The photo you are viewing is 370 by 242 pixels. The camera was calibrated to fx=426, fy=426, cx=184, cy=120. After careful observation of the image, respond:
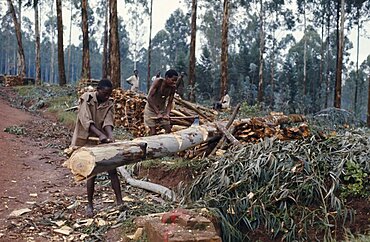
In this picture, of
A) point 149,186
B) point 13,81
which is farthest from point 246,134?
point 13,81

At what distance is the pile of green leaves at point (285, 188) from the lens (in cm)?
441

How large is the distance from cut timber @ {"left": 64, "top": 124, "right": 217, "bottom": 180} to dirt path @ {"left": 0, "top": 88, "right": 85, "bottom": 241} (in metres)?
0.84

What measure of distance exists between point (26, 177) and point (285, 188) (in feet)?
12.3

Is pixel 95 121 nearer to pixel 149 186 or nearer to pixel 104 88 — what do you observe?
pixel 104 88

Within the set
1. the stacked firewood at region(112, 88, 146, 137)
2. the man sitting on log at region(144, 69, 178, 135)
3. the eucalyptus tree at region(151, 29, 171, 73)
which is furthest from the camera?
the eucalyptus tree at region(151, 29, 171, 73)

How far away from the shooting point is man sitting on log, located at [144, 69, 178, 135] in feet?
20.7

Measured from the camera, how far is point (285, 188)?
4621 millimetres

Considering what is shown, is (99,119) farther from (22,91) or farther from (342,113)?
(22,91)

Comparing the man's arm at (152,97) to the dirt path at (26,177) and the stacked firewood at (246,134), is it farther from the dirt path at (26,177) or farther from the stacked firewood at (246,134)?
the dirt path at (26,177)

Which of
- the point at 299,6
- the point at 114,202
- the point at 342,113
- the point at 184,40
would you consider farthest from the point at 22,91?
the point at 184,40

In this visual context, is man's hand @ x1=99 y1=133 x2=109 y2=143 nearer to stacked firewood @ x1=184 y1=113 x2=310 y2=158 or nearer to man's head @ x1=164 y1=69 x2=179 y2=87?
man's head @ x1=164 y1=69 x2=179 y2=87

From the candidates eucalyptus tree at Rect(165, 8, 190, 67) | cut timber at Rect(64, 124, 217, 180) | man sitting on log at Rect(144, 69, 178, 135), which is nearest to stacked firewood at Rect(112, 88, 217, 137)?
man sitting on log at Rect(144, 69, 178, 135)

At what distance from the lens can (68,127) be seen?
1133 centimetres

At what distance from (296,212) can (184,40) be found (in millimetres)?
45350
